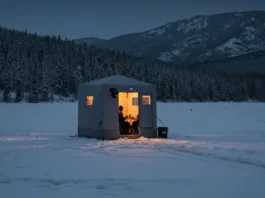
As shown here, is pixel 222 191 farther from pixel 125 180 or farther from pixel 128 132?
pixel 128 132

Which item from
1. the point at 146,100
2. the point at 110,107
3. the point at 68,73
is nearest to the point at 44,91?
the point at 68,73

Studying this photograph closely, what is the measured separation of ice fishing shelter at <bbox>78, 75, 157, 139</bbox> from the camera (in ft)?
51.6

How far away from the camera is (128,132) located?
54.0 ft

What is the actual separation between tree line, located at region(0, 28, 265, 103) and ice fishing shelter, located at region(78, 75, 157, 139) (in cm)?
3575

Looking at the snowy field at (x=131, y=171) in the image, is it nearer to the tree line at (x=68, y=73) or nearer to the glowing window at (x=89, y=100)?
the glowing window at (x=89, y=100)

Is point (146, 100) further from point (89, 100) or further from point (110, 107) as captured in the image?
point (89, 100)

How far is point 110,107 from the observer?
1587 cm

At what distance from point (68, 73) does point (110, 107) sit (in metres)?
49.4

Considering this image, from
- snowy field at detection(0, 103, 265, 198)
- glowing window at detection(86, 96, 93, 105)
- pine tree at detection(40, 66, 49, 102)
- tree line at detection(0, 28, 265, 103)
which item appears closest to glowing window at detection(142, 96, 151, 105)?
glowing window at detection(86, 96, 93, 105)

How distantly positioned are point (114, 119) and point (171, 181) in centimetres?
842

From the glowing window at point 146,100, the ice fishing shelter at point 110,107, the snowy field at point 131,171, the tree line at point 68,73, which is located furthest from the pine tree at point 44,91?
the snowy field at point 131,171

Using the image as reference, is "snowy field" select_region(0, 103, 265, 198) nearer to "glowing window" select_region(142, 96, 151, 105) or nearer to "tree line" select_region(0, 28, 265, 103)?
"glowing window" select_region(142, 96, 151, 105)

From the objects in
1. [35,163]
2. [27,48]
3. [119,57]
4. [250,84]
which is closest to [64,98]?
[27,48]

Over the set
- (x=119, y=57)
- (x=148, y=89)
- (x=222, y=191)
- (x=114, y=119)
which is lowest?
(x=222, y=191)
